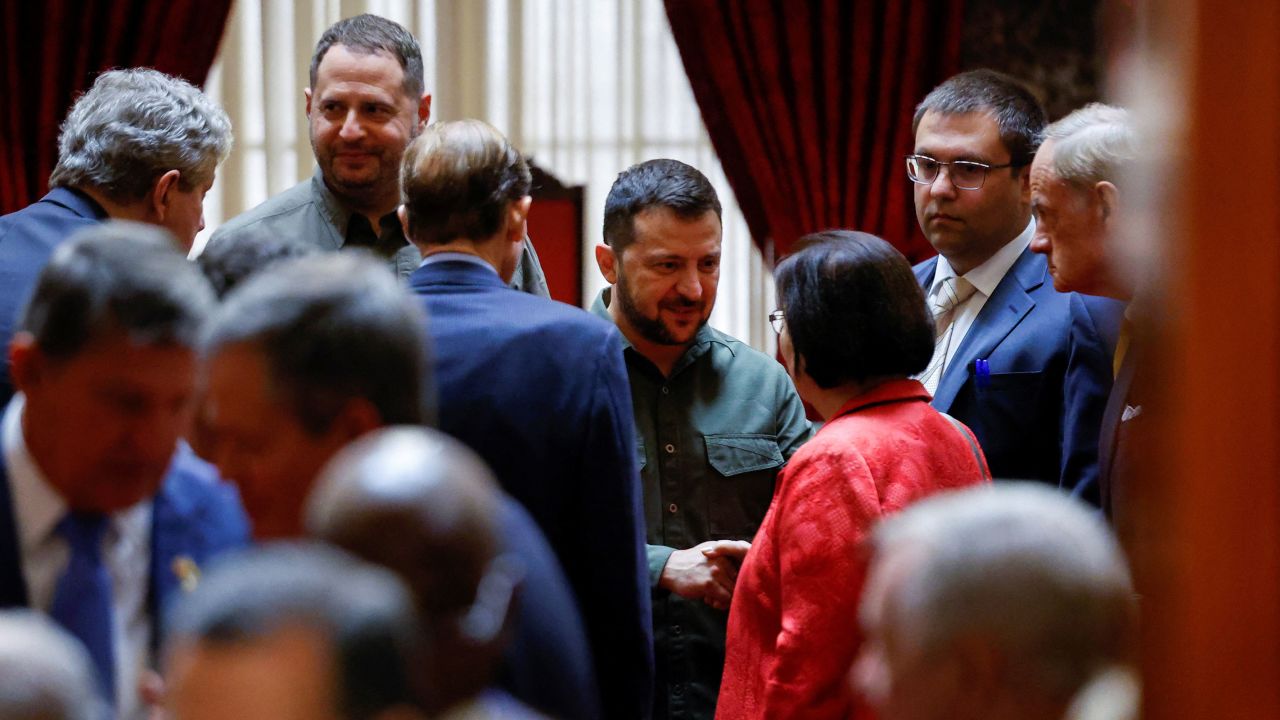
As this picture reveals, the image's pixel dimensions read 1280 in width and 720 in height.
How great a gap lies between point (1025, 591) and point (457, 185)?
1355 mm

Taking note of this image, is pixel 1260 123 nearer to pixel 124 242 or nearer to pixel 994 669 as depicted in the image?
pixel 994 669

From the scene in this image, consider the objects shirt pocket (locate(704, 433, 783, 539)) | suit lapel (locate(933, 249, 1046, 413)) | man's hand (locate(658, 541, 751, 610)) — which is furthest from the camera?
suit lapel (locate(933, 249, 1046, 413))

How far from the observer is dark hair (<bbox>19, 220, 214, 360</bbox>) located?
1223 mm

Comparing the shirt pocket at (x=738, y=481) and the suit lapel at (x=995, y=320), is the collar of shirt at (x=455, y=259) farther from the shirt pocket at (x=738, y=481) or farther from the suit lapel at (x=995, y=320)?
the suit lapel at (x=995, y=320)

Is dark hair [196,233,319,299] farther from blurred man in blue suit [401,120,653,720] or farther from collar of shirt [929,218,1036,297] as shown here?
collar of shirt [929,218,1036,297]

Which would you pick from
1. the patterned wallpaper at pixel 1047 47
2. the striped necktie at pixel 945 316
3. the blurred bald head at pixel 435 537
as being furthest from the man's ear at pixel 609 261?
the patterned wallpaper at pixel 1047 47

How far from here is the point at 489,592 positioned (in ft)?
2.84

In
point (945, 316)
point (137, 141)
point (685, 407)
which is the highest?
point (137, 141)

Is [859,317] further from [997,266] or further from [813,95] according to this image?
[813,95]

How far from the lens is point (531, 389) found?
2031 millimetres

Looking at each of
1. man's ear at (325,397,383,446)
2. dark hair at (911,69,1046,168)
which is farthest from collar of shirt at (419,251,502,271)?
dark hair at (911,69,1046,168)

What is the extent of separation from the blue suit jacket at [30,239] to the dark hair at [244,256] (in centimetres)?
63

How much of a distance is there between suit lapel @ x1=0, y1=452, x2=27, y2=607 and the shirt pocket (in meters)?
1.67

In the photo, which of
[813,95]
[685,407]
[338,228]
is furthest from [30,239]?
[813,95]
